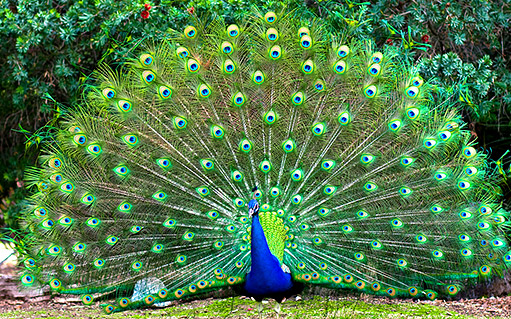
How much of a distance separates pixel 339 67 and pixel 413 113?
2.26 feet

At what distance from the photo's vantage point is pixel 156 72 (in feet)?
15.1

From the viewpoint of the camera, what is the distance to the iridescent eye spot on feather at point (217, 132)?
4.62 metres

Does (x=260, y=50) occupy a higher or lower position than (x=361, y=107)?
higher

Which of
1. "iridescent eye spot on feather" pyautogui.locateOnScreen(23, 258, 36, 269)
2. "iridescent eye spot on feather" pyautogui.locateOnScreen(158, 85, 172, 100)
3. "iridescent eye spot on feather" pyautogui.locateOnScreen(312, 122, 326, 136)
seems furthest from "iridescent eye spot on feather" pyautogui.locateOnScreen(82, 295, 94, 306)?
"iridescent eye spot on feather" pyautogui.locateOnScreen(312, 122, 326, 136)

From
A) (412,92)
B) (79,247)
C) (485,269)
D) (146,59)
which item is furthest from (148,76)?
(485,269)

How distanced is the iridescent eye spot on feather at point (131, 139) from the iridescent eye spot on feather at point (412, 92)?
7.21 feet

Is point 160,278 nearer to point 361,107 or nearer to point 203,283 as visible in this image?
point 203,283

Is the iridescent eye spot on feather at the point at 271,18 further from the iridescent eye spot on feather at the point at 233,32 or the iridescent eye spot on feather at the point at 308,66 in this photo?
the iridescent eye spot on feather at the point at 308,66

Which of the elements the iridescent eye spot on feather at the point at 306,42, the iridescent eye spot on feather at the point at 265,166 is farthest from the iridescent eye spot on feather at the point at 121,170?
the iridescent eye spot on feather at the point at 306,42

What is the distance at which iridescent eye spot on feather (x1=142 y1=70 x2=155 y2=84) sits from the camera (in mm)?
4582

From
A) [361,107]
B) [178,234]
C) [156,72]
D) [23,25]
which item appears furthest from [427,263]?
[23,25]

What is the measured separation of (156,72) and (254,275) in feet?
5.79

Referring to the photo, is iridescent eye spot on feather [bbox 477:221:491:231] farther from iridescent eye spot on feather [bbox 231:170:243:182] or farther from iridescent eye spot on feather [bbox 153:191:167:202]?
iridescent eye spot on feather [bbox 153:191:167:202]

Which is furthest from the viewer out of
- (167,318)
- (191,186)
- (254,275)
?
(167,318)
